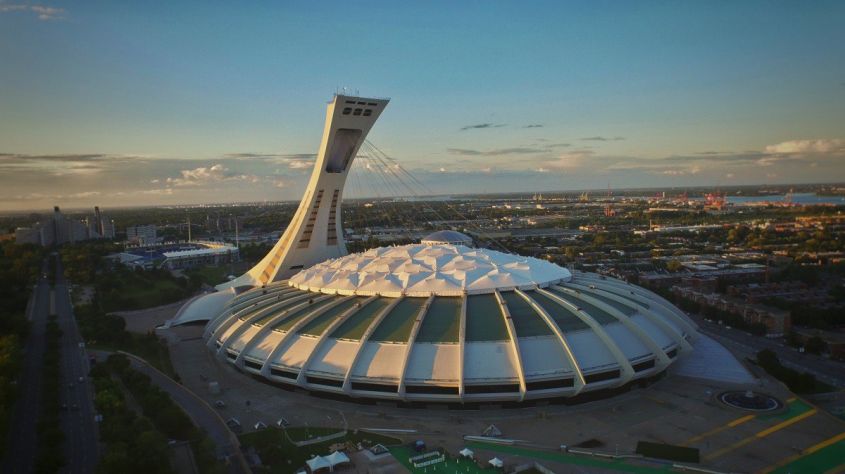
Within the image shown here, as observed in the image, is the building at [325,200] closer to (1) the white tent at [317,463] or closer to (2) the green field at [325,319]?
(2) the green field at [325,319]

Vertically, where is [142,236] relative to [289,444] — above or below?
above

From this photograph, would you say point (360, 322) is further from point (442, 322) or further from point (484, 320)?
point (484, 320)

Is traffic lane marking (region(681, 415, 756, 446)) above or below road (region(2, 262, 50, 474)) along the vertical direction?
above

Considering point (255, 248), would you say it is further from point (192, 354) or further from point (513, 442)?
point (513, 442)

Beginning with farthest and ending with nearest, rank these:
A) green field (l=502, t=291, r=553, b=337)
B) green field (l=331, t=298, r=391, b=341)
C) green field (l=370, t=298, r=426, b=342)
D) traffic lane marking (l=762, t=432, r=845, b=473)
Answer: green field (l=331, t=298, r=391, b=341), green field (l=370, t=298, r=426, b=342), green field (l=502, t=291, r=553, b=337), traffic lane marking (l=762, t=432, r=845, b=473)

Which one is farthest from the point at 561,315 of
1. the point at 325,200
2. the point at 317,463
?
the point at 325,200

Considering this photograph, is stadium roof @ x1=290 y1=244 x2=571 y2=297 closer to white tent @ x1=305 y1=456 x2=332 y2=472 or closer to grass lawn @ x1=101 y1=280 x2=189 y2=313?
white tent @ x1=305 y1=456 x2=332 y2=472

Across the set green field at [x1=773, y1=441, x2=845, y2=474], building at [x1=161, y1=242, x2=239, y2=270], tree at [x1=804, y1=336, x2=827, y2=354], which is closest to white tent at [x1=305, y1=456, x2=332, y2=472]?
green field at [x1=773, y1=441, x2=845, y2=474]
